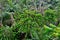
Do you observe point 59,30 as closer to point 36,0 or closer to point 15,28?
point 15,28

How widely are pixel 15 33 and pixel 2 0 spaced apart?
1.96m

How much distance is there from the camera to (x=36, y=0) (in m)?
7.44

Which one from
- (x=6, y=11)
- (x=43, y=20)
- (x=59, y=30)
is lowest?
(x=6, y=11)

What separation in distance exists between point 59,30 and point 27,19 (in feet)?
6.90

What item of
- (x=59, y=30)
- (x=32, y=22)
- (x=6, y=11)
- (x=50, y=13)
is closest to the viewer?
(x=59, y=30)

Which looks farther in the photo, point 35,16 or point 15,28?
point 15,28

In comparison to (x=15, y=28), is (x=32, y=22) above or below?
above

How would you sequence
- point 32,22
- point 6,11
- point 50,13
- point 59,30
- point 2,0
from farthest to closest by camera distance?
point 6,11 → point 2,0 → point 50,13 → point 32,22 → point 59,30

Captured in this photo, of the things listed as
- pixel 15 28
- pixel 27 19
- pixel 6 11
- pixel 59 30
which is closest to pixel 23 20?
pixel 27 19

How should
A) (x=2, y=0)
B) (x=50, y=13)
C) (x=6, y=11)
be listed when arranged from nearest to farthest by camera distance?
(x=50, y=13), (x=2, y=0), (x=6, y=11)

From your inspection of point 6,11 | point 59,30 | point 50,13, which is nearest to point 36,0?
point 6,11

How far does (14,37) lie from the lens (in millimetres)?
4871

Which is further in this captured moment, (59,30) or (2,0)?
(2,0)

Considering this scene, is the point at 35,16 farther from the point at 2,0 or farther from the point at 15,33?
the point at 2,0
